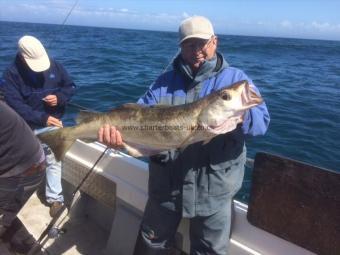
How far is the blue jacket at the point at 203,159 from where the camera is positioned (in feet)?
9.45

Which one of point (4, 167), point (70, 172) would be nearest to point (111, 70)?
point (70, 172)

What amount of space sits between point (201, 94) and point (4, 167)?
1637 millimetres

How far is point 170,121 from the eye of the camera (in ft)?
9.64

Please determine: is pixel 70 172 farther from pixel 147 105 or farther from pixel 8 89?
pixel 147 105

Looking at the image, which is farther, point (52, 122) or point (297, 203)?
point (52, 122)

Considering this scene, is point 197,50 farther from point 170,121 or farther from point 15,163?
point 15,163

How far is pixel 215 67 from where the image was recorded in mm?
2938

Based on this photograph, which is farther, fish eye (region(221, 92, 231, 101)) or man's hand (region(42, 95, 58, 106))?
man's hand (region(42, 95, 58, 106))

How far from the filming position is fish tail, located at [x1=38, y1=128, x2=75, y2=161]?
351 cm

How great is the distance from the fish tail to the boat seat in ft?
5.25

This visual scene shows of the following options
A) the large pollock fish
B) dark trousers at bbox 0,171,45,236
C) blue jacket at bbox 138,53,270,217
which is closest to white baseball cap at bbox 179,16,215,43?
blue jacket at bbox 138,53,270,217

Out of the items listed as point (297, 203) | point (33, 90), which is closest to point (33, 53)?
point (33, 90)

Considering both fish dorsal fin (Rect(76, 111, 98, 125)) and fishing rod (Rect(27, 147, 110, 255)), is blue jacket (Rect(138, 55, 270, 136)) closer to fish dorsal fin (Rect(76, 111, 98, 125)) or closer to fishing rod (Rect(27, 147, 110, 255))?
fish dorsal fin (Rect(76, 111, 98, 125))

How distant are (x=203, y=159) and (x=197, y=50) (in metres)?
0.78
